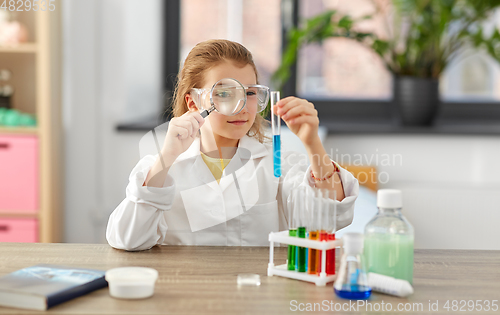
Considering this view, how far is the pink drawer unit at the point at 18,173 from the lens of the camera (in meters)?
2.52

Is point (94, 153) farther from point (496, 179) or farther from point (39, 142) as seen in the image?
point (496, 179)

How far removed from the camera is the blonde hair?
1.42 meters

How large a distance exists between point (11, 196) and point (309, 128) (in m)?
1.89

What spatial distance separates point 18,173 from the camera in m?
2.53

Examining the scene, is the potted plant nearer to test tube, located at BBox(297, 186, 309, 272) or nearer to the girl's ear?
the girl's ear

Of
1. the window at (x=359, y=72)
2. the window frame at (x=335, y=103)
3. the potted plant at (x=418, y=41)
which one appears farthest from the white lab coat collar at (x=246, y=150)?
the window at (x=359, y=72)

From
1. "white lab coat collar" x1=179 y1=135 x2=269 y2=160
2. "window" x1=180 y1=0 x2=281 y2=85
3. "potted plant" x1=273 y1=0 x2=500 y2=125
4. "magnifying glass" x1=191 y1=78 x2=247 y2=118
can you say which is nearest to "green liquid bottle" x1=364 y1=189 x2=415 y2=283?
"magnifying glass" x1=191 y1=78 x2=247 y2=118

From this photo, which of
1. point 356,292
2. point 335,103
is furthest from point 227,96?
point 335,103

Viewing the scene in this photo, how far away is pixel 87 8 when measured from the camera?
262cm

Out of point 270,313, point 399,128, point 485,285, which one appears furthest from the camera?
point 399,128

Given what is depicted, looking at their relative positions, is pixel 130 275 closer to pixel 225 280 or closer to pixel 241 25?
pixel 225 280

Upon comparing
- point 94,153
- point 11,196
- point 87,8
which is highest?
point 87,8

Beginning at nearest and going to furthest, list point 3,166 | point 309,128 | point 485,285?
point 485,285
point 309,128
point 3,166

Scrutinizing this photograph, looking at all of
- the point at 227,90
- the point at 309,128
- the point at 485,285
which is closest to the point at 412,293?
the point at 485,285
